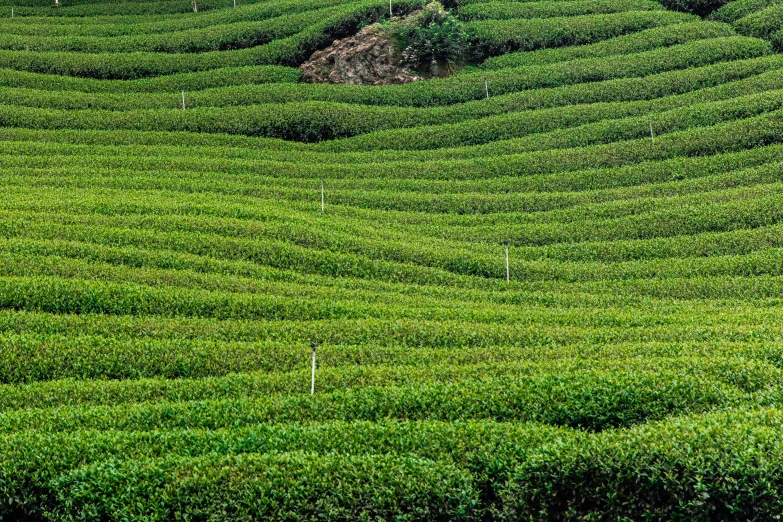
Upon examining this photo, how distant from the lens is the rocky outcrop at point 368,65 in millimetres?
47844

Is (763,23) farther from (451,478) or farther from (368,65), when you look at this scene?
(451,478)

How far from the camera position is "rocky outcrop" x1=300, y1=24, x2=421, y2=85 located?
47844 millimetres

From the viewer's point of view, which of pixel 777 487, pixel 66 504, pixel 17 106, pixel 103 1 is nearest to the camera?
pixel 777 487

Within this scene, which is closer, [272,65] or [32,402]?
[32,402]

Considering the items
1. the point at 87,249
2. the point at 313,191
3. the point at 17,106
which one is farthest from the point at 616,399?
the point at 17,106

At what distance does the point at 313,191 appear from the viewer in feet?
113

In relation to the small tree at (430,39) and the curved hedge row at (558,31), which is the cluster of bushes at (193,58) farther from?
the curved hedge row at (558,31)

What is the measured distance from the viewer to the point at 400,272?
26.8 metres

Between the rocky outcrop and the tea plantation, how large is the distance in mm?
1639

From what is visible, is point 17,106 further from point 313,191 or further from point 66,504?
point 66,504

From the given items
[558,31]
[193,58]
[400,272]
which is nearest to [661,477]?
[400,272]

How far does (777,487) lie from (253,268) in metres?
16.9

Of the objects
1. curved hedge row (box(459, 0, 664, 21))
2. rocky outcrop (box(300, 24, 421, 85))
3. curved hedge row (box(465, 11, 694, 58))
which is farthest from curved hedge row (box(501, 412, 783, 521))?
curved hedge row (box(459, 0, 664, 21))

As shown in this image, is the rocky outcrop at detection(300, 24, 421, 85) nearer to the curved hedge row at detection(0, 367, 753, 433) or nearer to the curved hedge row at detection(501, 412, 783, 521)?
the curved hedge row at detection(0, 367, 753, 433)
